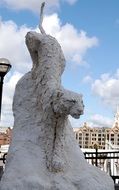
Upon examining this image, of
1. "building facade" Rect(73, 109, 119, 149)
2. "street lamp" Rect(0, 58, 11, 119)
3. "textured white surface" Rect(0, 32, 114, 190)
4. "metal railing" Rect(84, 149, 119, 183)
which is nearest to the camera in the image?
"textured white surface" Rect(0, 32, 114, 190)

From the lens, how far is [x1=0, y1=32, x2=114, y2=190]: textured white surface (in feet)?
12.3

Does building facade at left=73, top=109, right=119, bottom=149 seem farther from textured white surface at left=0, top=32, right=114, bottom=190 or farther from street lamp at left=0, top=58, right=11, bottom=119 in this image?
textured white surface at left=0, top=32, right=114, bottom=190

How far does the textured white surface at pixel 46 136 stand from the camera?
3742 millimetres

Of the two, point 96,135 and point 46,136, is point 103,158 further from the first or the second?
point 96,135

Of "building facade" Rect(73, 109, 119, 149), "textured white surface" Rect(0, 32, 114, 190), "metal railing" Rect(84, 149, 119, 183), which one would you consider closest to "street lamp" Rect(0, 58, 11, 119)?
"metal railing" Rect(84, 149, 119, 183)

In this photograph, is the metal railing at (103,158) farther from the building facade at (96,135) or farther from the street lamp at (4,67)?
the building facade at (96,135)

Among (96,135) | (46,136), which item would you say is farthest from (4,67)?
(96,135)

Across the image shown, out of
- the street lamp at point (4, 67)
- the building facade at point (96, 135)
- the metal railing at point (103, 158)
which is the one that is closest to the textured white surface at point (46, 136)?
the metal railing at point (103, 158)

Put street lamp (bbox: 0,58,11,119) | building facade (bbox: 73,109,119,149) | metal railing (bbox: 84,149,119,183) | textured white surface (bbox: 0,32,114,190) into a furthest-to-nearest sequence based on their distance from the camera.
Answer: building facade (bbox: 73,109,119,149), street lamp (bbox: 0,58,11,119), metal railing (bbox: 84,149,119,183), textured white surface (bbox: 0,32,114,190)

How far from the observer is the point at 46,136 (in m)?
4.00

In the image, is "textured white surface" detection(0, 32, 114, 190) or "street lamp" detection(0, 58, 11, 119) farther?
"street lamp" detection(0, 58, 11, 119)

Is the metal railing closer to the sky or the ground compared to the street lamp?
Answer: closer to the ground

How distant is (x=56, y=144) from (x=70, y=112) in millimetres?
490

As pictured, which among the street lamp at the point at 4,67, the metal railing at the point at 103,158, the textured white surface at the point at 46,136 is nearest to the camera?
the textured white surface at the point at 46,136
